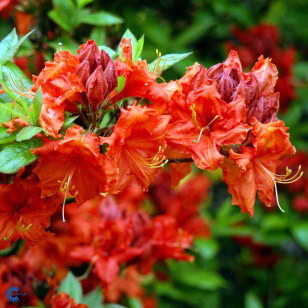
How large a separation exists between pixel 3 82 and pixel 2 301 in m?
0.55

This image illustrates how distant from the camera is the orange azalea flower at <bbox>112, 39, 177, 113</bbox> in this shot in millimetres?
1051

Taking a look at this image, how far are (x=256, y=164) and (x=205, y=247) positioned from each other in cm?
146


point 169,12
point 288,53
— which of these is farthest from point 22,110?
point 288,53

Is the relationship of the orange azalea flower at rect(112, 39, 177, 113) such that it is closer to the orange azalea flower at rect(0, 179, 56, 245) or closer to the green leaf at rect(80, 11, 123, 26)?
the orange azalea flower at rect(0, 179, 56, 245)

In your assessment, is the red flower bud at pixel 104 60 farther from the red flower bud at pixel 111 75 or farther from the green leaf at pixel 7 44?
the green leaf at pixel 7 44

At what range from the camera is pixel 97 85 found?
1.01 metres

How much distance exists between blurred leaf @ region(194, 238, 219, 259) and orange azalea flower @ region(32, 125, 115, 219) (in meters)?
1.49

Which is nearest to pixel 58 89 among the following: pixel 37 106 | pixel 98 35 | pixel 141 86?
pixel 37 106

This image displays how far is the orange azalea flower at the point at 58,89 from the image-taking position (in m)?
0.99

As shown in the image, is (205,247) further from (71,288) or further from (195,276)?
(71,288)

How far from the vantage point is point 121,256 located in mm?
1538

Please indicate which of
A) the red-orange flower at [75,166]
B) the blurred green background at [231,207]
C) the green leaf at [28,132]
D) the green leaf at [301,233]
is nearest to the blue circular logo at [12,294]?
the red-orange flower at [75,166]

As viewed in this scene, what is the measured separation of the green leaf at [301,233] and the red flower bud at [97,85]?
5.32ft

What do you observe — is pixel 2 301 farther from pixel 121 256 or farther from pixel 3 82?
pixel 3 82
